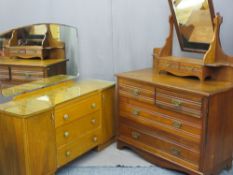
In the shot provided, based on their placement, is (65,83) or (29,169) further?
(65,83)

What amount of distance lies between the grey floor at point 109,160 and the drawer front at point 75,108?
0.42m

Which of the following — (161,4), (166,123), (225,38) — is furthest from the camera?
(161,4)

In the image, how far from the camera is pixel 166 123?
2326mm

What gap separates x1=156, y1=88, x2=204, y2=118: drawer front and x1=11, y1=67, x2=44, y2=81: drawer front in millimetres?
1059

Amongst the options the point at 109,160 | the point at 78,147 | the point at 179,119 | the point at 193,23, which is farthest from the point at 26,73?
the point at 193,23

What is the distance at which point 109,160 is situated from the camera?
2.64 meters

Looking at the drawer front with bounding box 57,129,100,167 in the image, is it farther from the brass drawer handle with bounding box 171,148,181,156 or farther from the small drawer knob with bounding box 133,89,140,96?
the brass drawer handle with bounding box 171,148,181,156

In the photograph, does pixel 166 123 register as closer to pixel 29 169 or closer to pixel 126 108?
pixel 126 108

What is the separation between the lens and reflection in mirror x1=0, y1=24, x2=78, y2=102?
99.8 inches

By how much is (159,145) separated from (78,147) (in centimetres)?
67

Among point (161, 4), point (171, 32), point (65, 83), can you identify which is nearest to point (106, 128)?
point (65, 83)

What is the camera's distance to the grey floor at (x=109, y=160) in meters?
2.54

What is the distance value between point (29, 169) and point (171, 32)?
1.58 meters

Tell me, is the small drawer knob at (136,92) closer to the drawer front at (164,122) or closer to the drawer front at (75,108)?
the drawer front at (164,122)
